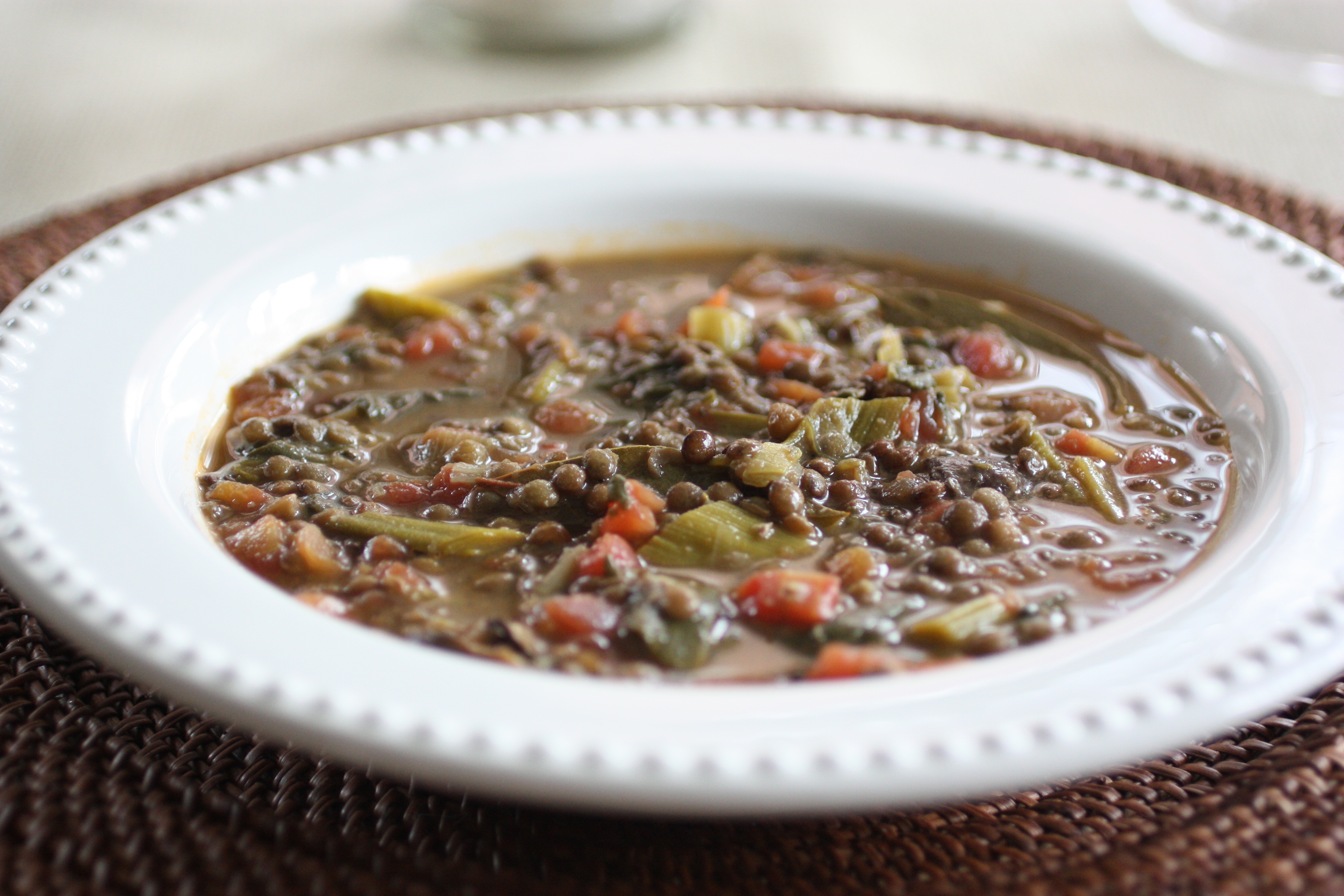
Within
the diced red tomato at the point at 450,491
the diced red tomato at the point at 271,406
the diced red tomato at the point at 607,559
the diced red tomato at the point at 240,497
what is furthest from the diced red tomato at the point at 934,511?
the diced red tomato at the point at 271,406

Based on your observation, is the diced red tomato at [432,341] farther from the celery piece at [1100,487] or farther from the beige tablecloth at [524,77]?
the beige tablecloth at [524,77]

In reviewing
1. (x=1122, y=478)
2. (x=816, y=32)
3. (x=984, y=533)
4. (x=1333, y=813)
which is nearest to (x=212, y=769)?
(x=984, y=533)

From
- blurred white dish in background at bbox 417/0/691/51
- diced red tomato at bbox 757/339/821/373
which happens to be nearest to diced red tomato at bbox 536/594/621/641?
diced red tomato at bbox 757/339/821/373

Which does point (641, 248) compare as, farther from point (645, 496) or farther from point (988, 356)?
point (645, 496)

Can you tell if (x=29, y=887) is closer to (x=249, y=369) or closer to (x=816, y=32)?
(x=249, y=369)

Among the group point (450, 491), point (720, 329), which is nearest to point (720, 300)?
point (720, 329)

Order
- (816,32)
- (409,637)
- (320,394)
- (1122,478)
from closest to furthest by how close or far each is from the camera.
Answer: (409,637) < (1122,478) < (320,394) < (816,32)

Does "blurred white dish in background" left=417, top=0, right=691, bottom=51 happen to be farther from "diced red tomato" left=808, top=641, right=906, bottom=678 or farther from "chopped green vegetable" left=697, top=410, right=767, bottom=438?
"diced red tomato" left=808, top=641, right=906, bottom=678
